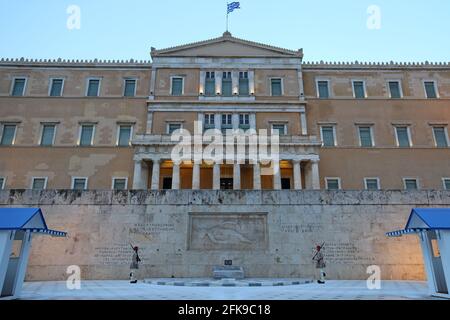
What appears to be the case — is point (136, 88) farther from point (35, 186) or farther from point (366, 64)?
point (366, 64)

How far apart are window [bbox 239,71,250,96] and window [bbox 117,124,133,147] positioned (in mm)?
11555

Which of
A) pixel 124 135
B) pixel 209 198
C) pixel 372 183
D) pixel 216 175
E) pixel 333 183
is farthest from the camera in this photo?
pixel 124 135

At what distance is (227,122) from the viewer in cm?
3119

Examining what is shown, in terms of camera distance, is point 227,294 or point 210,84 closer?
point 227,294

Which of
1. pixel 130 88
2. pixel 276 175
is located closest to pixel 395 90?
pixel 276 175

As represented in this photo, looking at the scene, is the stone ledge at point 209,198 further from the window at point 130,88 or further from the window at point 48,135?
the window at point 130,88

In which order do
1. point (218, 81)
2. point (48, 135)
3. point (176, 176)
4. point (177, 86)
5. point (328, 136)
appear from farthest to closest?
point (177, 86) < point (218, 81) < point (328, 136) < point (48, 135) < point (176, 176)

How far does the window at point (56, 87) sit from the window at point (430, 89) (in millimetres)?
36951

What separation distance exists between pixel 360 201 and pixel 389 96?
22.3 m

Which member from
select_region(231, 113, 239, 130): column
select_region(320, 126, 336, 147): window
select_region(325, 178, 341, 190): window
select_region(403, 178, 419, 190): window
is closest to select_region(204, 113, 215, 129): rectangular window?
select_region(231, 113, 239, 130): column

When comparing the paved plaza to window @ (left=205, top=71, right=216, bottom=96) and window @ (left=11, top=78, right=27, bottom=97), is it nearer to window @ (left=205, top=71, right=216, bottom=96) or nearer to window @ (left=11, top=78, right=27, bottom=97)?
window @ (left=205, top=71, right=216, bottom=96)

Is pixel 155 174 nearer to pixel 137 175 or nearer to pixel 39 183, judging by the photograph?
pixel 137 175

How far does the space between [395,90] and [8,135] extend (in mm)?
38294

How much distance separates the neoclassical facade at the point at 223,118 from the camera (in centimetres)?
2891
